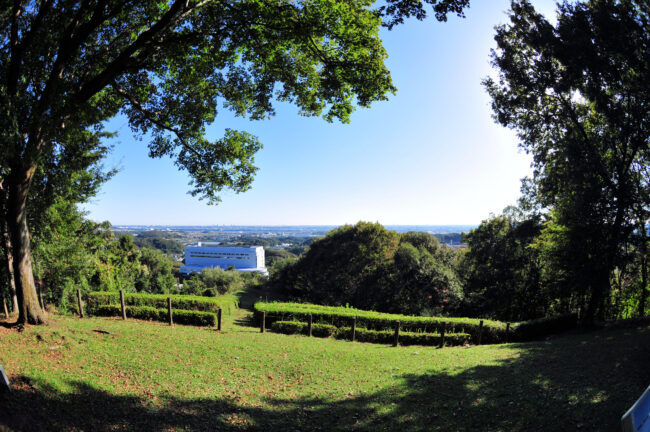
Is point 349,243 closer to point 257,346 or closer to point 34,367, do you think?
point 257,346

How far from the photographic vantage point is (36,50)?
7254 mm

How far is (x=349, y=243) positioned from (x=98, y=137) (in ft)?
69.0

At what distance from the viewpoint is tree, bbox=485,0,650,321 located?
40.4ft

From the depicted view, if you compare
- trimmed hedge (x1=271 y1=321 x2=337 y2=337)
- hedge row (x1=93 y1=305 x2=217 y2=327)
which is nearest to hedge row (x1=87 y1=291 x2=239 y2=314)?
hedge row (x1=93 y1=305 x2=217 y2=327)

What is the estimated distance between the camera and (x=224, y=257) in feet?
393

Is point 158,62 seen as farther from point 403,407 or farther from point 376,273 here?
point 376,273

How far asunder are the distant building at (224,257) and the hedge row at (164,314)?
10073cm

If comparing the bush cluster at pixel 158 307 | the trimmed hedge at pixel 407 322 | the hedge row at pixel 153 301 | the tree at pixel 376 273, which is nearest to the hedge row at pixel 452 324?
the trimmed hedge at pixel 407 322

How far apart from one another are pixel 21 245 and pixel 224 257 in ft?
382

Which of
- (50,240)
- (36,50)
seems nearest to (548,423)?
(36,50)

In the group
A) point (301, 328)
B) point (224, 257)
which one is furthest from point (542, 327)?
point (224, 257)

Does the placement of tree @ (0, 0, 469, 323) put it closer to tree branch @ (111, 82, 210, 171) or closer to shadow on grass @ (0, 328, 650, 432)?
tree branch @ (111, 82, 210, 171)

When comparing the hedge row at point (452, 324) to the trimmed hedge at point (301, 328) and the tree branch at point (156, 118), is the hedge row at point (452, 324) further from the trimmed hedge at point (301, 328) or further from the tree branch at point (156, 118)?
the tree branch at point (156, 118)

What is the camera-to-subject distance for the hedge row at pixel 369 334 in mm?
15141
